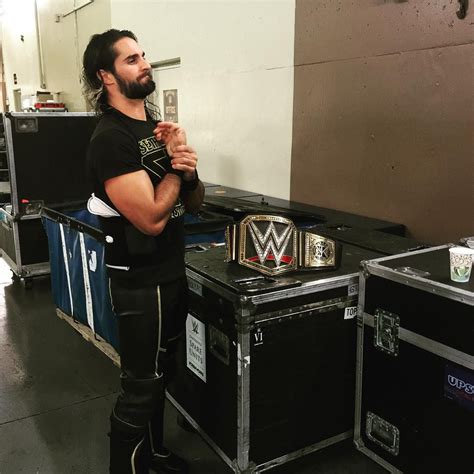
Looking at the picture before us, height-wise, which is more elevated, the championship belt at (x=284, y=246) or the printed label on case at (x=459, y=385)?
the championship belt at (x=284, y=246)

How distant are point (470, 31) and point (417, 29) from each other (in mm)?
287

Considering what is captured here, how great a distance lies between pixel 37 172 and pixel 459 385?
337 cm

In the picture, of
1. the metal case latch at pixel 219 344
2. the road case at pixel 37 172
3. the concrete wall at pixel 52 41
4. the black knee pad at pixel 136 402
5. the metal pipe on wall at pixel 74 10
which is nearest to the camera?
the black knee pad at pixel 136 402

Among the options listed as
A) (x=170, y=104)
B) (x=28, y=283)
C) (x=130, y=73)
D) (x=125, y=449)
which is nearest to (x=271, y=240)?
(x=130, y=73)

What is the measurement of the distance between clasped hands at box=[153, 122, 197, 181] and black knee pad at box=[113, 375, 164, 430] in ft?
2.07

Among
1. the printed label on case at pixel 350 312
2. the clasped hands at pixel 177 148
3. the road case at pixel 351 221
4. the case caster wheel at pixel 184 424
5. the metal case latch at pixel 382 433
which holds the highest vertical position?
the clasped hands at pixel 177 148

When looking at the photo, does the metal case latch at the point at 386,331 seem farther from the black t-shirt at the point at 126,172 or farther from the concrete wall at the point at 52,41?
the concrete wall at the point at 52,41

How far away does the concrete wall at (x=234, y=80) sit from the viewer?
3.43 m

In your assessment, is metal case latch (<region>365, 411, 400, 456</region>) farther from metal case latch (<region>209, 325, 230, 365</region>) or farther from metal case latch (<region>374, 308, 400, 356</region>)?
metal case latch (<region>209, 325, 230, 365</region>)

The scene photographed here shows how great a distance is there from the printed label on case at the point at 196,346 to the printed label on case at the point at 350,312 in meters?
0.48

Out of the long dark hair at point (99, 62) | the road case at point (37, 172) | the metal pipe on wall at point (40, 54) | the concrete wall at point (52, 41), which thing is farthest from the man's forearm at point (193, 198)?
the metal pipe on wall at point (40, 54)

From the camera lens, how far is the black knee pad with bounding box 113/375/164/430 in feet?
5.05

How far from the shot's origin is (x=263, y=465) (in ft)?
5.52

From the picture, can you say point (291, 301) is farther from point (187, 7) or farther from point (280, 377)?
point (187, 7)
